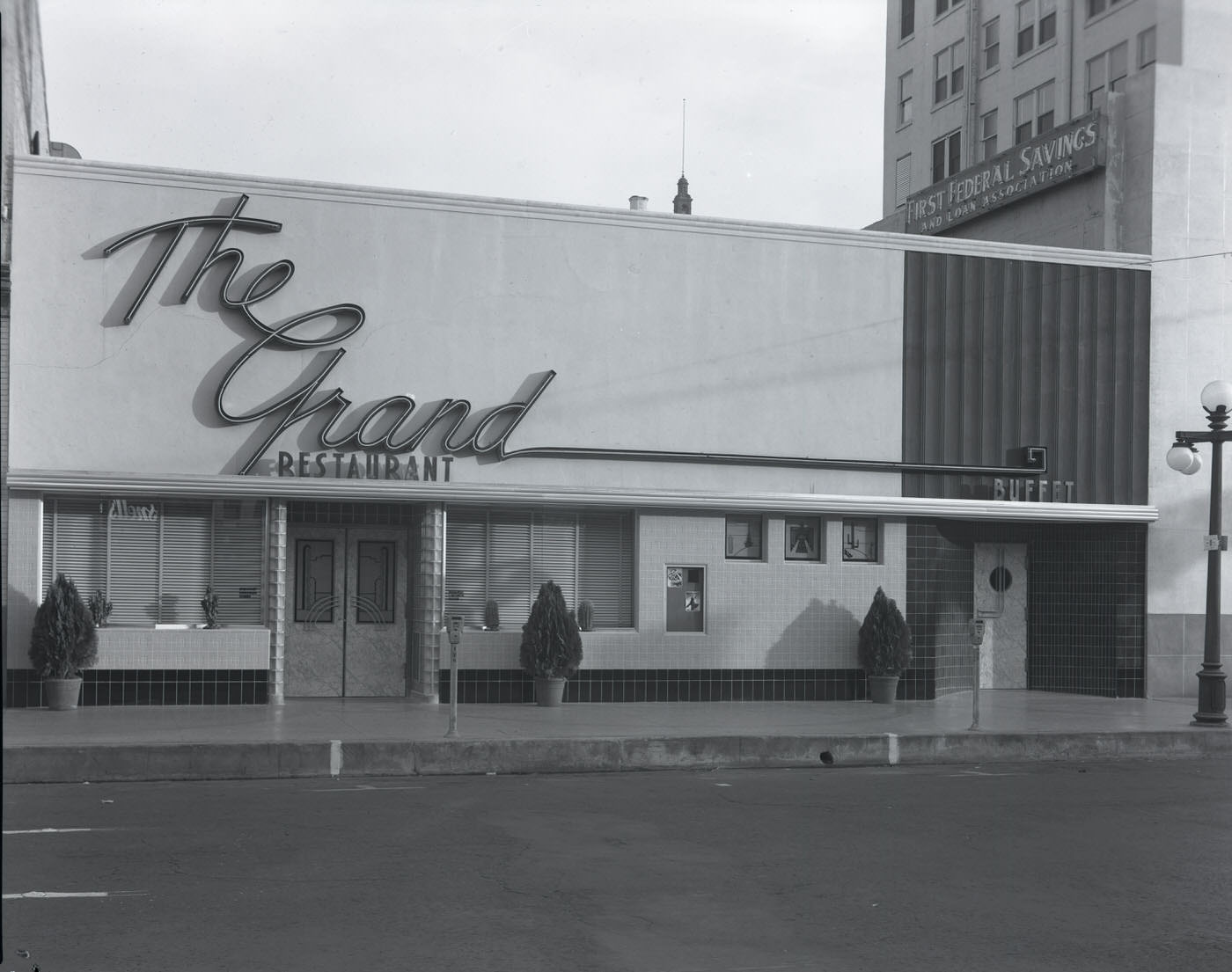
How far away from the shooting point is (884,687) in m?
19.9

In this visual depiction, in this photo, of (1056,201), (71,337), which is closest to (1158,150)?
(1056,201)

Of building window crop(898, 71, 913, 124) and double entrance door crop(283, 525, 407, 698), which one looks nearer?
double entrance door crop(283, 525, 407, 698)

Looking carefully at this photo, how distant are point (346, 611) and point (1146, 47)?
1307 inches

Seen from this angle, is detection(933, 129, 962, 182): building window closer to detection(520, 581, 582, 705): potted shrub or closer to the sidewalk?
the sidewalk

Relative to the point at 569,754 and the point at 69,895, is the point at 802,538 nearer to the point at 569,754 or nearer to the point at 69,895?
the point at 569,754

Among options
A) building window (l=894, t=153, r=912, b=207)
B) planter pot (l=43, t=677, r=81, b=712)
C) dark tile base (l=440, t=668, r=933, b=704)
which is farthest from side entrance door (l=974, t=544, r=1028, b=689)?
building window (l=894, t=153, r=912, b=207)

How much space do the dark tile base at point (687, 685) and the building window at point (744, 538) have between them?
1.65m

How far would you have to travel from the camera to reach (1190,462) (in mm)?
18328

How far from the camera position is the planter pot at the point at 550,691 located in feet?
60.5

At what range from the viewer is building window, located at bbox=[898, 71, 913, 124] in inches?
2090

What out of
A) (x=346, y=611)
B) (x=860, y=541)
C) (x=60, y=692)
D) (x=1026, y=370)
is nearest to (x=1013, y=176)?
(x=1026, y=370)

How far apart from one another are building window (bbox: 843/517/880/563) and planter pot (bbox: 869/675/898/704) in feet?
5.75

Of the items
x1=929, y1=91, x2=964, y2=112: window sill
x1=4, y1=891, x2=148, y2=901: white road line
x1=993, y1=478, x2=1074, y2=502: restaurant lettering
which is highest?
x1=929, y1=91, x2=964, y2=112: window sill

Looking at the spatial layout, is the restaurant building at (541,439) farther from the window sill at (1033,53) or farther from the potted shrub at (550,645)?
the window sill at (1033,53)
